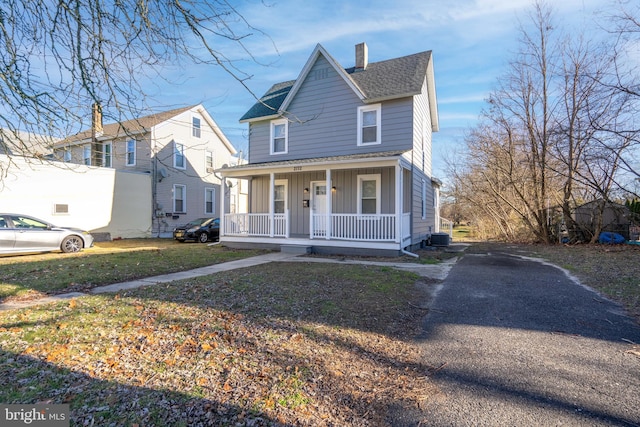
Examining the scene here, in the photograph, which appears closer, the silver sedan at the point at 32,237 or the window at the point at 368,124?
the silver sedan at the point at 32,237

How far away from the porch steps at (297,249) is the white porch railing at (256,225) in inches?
21.4

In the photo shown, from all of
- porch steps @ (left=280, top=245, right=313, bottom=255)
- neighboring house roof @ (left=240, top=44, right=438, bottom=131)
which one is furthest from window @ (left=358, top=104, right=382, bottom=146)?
porch steps @ (left=280, top=245, right=313, bottom=255)

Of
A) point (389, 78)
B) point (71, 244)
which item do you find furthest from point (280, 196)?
point (71, 244)

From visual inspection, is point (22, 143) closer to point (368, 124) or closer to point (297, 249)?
point (297, 249)

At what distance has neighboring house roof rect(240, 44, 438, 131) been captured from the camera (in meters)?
12.4

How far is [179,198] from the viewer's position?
2169cm

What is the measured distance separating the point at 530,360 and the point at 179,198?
70.8 ft

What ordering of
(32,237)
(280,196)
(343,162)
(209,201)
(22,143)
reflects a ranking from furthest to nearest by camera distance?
(209,201) < (280,196) < (343,162) < (32,237) < (22,143)

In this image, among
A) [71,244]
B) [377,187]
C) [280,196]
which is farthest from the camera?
[280,196]

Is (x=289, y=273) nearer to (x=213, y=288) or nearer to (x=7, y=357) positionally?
(x=213, y=288)

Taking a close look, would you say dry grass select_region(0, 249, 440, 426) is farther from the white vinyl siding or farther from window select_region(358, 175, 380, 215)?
the white vinyl siding

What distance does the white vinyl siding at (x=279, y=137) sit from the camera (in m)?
14.6

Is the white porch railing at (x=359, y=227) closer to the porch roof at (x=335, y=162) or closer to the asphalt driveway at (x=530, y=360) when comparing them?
the porch roof at (x=335, y=162)

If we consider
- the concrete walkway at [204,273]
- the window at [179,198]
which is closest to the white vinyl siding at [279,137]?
the concrete walkway at [204,273]
